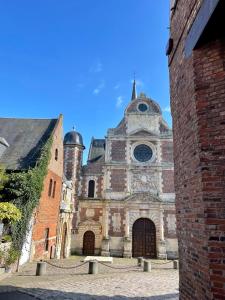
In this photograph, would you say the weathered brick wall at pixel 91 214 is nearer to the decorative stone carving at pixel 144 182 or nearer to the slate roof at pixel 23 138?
the decorative stone carving at pixel 144 182

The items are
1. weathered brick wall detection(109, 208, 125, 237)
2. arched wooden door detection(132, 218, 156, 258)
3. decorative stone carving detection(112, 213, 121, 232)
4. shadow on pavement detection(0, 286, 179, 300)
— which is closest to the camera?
shadow on pavement detection(0, 286, 179, 300)

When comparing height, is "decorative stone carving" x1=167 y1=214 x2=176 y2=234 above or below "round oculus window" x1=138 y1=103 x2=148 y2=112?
below

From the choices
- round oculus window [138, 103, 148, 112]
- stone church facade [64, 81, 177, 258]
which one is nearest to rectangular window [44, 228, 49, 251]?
stone church facade [64, 81, 177, 258]

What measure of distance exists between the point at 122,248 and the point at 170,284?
11897 millimetres

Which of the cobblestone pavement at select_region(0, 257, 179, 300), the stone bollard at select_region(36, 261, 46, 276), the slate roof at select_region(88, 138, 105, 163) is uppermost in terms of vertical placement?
the slate roof at select_region(88, 138, 105, 163)

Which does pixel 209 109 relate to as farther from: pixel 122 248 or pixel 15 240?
pixel 122 248

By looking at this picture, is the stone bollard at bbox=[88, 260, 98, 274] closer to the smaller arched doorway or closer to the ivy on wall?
the ivy on wall

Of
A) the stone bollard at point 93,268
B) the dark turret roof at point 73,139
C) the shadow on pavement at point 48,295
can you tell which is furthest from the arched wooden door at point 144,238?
the shadow on pavement at point 48,295

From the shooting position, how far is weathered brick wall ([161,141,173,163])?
82.8 feet

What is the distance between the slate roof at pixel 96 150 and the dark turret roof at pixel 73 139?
2.40m

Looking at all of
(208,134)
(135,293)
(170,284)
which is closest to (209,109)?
(208,134)

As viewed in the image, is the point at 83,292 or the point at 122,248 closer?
the point at 83,292

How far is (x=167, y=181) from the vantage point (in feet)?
80.3

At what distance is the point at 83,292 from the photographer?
9.24 metres
